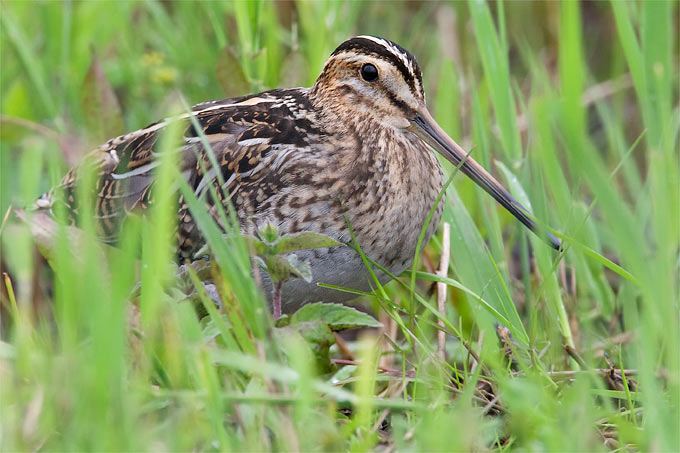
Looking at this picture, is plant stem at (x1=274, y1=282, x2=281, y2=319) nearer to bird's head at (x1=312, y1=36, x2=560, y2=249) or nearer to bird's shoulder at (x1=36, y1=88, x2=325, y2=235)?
bird's shoulder at (x1=36, y1=88, x2=325, y2=235)

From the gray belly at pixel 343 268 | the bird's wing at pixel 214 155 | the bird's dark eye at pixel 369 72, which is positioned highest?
the bird's dark eye at pixel 369 72

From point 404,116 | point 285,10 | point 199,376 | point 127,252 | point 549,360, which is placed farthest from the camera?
point 285,10

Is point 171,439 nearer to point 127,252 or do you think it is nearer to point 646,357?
point 127,252

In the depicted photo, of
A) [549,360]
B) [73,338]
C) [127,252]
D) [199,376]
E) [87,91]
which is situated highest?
[87,91]

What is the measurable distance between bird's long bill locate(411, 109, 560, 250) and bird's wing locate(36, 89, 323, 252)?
0.90ft

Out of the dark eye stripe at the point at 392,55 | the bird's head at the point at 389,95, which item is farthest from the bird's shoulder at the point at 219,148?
the dark eye stripe at the point at 392,55

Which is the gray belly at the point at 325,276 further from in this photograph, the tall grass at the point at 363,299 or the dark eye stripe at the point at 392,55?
the dark eye stripe at the point at 392,55

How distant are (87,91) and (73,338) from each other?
5.44 ft

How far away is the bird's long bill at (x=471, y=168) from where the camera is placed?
2.45 meters

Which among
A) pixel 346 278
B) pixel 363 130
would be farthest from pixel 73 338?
pixel 363 130

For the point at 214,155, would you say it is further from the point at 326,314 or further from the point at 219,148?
the point at 326,314

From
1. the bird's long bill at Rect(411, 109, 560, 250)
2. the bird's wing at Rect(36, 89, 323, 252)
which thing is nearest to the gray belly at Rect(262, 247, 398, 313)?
the bird's wing at Rect(36, 89, 323, 252)

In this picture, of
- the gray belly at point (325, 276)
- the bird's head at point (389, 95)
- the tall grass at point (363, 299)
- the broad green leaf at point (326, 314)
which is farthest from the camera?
the bird's head at point (389, 95)

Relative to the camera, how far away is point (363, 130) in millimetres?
2602
